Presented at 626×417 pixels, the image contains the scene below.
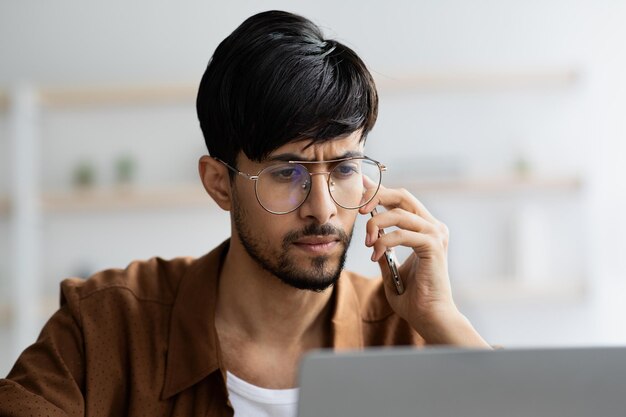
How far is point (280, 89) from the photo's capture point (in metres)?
1.62

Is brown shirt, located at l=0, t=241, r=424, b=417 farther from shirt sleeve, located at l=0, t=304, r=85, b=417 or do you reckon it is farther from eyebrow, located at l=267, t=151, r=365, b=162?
eyebrow, located at l=267, t=151, r=365, b=162

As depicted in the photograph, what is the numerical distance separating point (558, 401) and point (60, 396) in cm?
93

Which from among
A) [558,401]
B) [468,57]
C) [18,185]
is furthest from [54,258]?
[558,401]

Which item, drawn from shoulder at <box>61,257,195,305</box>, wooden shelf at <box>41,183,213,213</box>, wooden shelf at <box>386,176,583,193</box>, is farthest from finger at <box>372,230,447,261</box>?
wooden shelf at <box>41,183,213,213</box>

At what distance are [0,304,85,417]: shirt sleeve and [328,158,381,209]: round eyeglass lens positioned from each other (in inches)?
21.2

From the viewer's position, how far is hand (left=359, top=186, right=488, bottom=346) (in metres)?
Result: 1.61

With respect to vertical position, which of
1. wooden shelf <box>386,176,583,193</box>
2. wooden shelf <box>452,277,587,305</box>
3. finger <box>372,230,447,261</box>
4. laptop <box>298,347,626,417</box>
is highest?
finger <box>372,230,447,261</box>

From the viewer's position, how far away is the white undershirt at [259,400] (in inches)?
63.2

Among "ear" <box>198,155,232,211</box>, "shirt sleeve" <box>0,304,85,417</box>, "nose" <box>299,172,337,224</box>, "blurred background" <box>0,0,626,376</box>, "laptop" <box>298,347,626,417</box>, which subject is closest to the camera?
"laptop" <box>298,347,626,417</box>

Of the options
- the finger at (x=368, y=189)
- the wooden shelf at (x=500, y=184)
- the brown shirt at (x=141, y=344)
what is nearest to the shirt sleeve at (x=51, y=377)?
the brown shirt at (x=141, y=344)

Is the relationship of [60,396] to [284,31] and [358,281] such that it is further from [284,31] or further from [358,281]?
[284,31]

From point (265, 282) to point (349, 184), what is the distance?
0.87ft

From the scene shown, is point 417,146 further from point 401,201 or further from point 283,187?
point 283,187

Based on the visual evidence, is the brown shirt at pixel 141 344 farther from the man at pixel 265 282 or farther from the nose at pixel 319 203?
the nose at pixel 319 203
